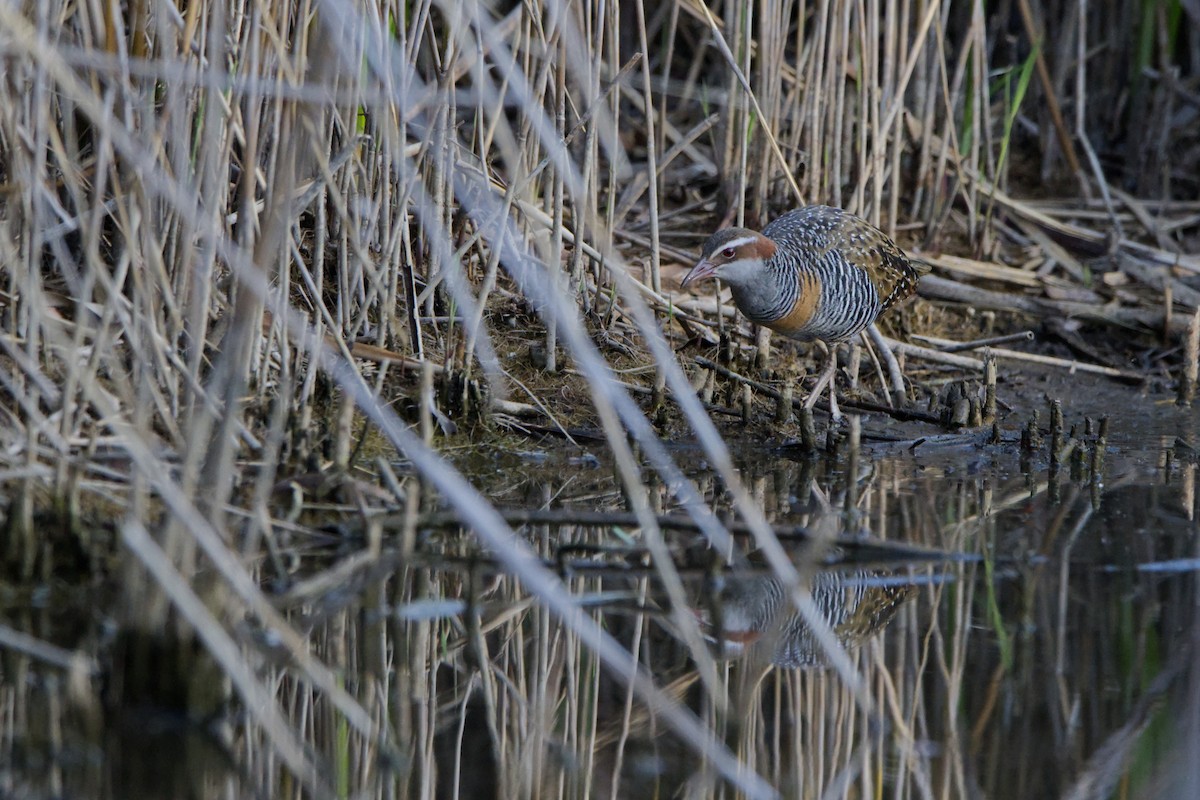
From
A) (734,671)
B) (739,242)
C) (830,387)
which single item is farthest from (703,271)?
(734,671)

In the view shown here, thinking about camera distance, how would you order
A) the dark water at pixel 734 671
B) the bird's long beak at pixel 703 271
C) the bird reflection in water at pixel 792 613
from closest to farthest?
the dark water at pixel 734 671
the bird reflection in water at pixel 792 613
the bird's long beak at pixel 703 271

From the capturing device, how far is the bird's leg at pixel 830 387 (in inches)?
232

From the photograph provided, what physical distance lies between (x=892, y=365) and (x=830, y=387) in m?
0.40

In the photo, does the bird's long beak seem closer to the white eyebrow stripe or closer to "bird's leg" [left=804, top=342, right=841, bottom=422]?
the white eyebrow stripe

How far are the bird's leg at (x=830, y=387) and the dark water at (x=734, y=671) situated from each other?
101cm

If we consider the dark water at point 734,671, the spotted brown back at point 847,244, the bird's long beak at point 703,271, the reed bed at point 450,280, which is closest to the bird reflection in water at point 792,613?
the dark water at point 734,671

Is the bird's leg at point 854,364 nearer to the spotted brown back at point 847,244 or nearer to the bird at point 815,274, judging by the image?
the bird at point 815,274

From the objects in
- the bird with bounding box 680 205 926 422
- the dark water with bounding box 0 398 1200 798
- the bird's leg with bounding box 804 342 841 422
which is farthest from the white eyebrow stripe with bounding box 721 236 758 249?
the dark water with bounding box 0 398 1200 798

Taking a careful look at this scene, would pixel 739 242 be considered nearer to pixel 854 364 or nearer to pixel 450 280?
pixel 854 364

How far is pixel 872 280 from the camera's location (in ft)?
20.3

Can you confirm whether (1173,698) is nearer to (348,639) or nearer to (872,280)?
(348,639)

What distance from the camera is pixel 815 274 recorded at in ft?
19.5

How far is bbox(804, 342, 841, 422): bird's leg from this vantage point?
232 inches

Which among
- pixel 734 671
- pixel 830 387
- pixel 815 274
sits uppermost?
pixel 815 274
